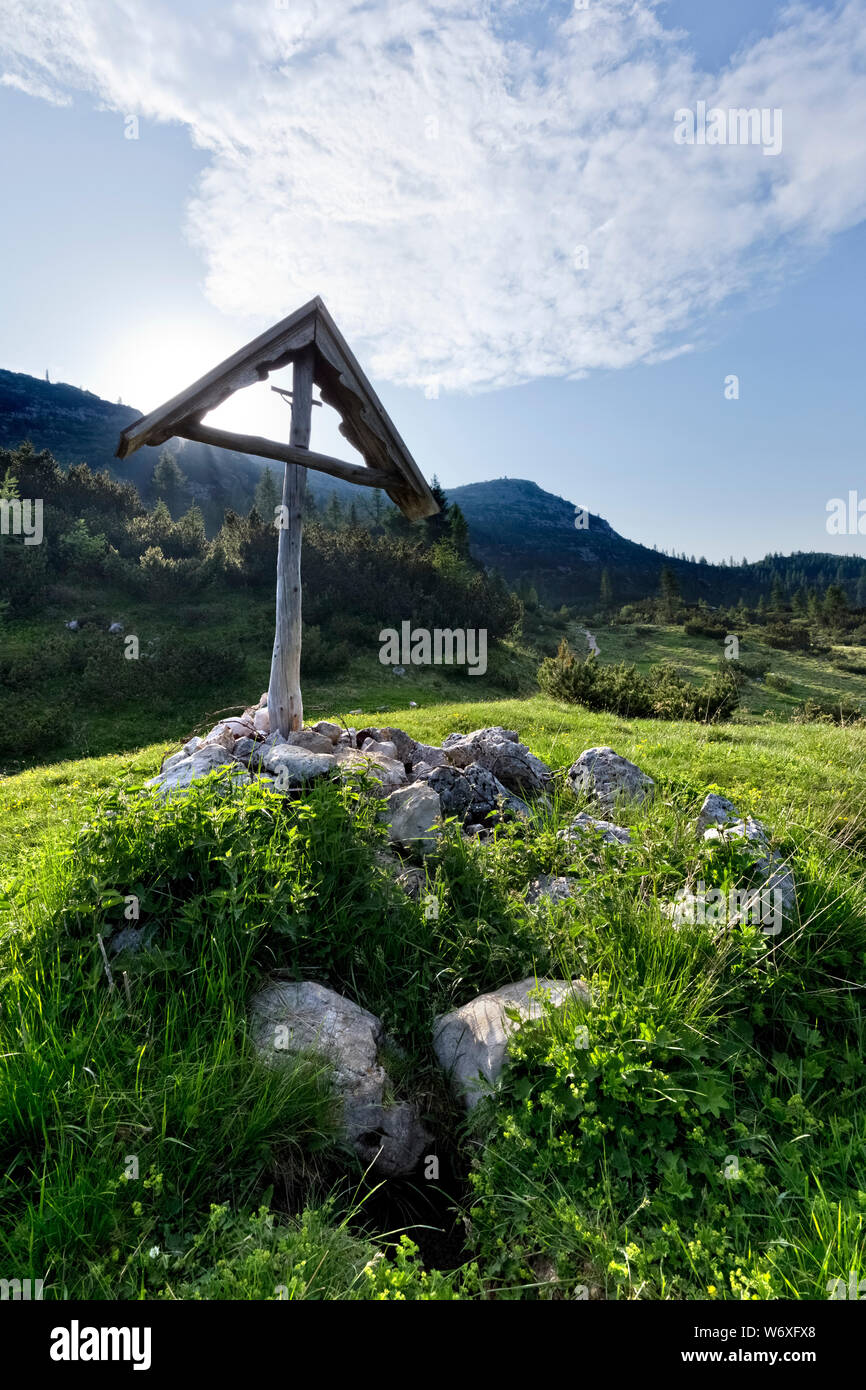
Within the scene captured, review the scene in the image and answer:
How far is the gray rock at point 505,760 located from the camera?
6297 mm

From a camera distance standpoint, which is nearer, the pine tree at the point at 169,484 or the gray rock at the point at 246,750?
the gray rock at the point at 246,750

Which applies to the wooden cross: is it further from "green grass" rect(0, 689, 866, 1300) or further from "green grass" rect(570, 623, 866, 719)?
"green grass" rect(570, 623, 866, 719)

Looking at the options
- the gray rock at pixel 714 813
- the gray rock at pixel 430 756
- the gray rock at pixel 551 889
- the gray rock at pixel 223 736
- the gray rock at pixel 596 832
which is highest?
the gray rock at pixel 223 736

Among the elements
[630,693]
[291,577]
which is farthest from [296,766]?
[630,693]

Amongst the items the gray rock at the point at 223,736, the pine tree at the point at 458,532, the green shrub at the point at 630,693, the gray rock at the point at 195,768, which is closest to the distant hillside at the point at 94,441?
the pine tree at the point at 458,532

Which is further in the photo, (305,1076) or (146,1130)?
(305,1076)

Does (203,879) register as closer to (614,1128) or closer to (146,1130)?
(146,1130)

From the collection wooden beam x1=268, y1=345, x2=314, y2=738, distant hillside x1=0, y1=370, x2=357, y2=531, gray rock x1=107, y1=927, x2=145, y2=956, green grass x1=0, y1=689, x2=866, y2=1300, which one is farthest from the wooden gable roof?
distant hillside x1=0, y1=370, x2=357, y2=531

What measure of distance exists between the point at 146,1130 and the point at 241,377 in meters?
6.21

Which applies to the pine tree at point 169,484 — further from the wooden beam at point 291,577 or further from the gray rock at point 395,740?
the gray rock at point 395,740

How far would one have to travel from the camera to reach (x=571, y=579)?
380 ft

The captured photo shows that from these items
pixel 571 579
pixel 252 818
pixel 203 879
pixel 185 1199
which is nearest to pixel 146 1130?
pixel 185 1199

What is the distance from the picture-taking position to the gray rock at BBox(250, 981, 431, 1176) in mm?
2785

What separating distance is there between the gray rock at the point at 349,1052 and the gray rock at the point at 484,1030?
319mm
